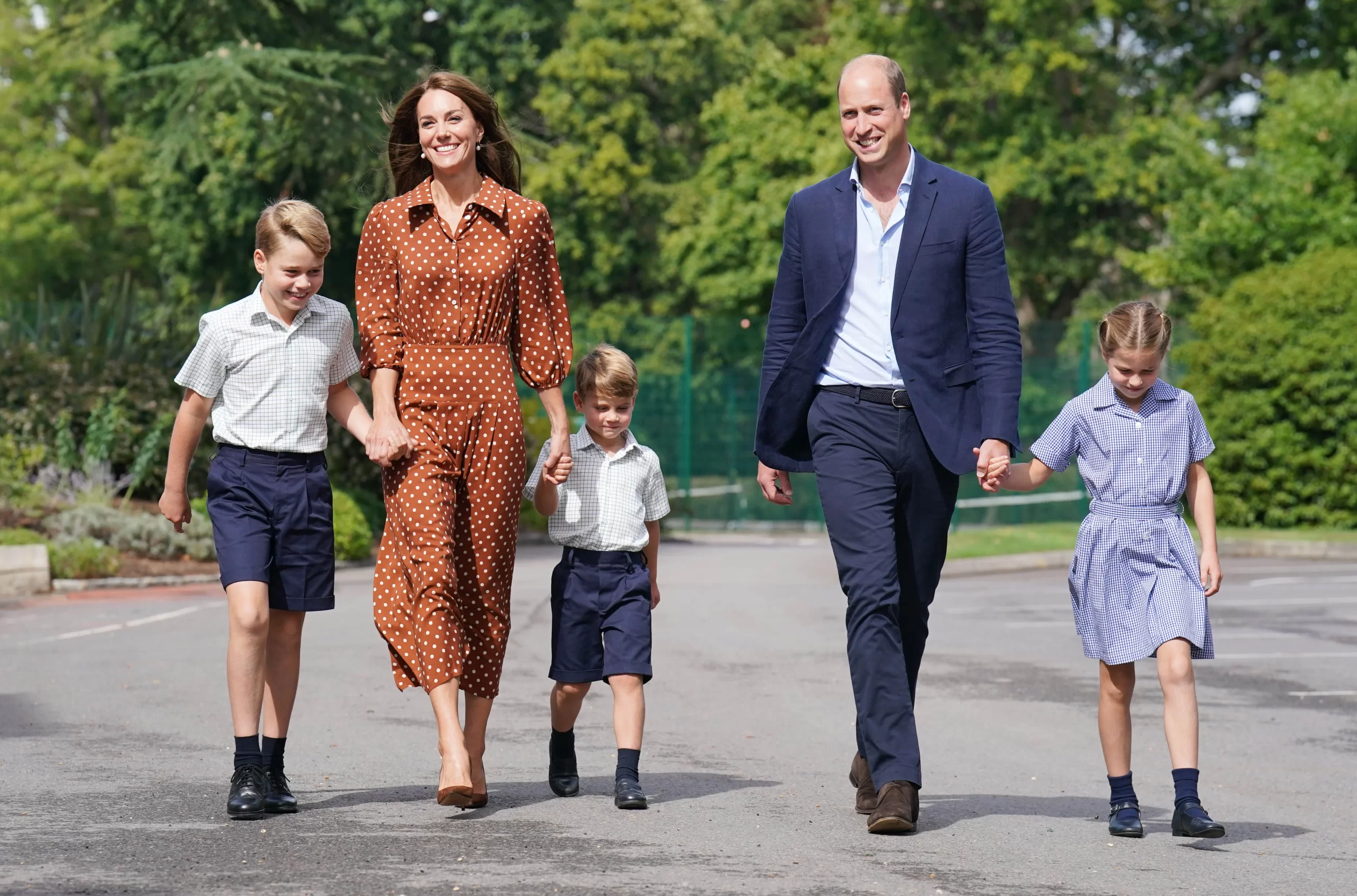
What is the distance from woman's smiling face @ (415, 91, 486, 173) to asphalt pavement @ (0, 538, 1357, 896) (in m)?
1.94

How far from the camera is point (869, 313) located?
18.0 ft

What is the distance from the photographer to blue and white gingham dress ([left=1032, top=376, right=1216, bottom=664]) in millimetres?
5457

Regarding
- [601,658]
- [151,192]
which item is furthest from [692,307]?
[601,658]

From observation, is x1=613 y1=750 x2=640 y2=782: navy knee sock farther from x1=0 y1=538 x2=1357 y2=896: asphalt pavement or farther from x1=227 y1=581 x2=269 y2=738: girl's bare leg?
x1=227 y1=581 x2=269 y2=738: girl's bare leg

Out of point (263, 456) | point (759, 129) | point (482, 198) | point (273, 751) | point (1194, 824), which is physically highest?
point (759, 129)

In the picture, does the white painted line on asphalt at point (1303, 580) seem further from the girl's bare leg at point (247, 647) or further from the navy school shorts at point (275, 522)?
the girl's bare leg at point (247, 647)

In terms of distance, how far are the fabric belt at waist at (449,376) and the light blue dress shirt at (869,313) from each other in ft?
3.29

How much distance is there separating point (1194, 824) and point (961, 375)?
1.45 metres

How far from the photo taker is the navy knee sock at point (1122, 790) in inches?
214

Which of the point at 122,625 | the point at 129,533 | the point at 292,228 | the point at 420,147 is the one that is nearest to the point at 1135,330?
the point at 420,147

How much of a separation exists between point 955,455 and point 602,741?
257 centimetres

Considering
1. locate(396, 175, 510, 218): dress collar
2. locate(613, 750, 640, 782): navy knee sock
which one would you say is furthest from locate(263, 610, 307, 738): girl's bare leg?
locate(396, 175, 510, 218): dress collar

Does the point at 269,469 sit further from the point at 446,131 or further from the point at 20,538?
the point at 20,538

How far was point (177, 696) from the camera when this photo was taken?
331 inches
